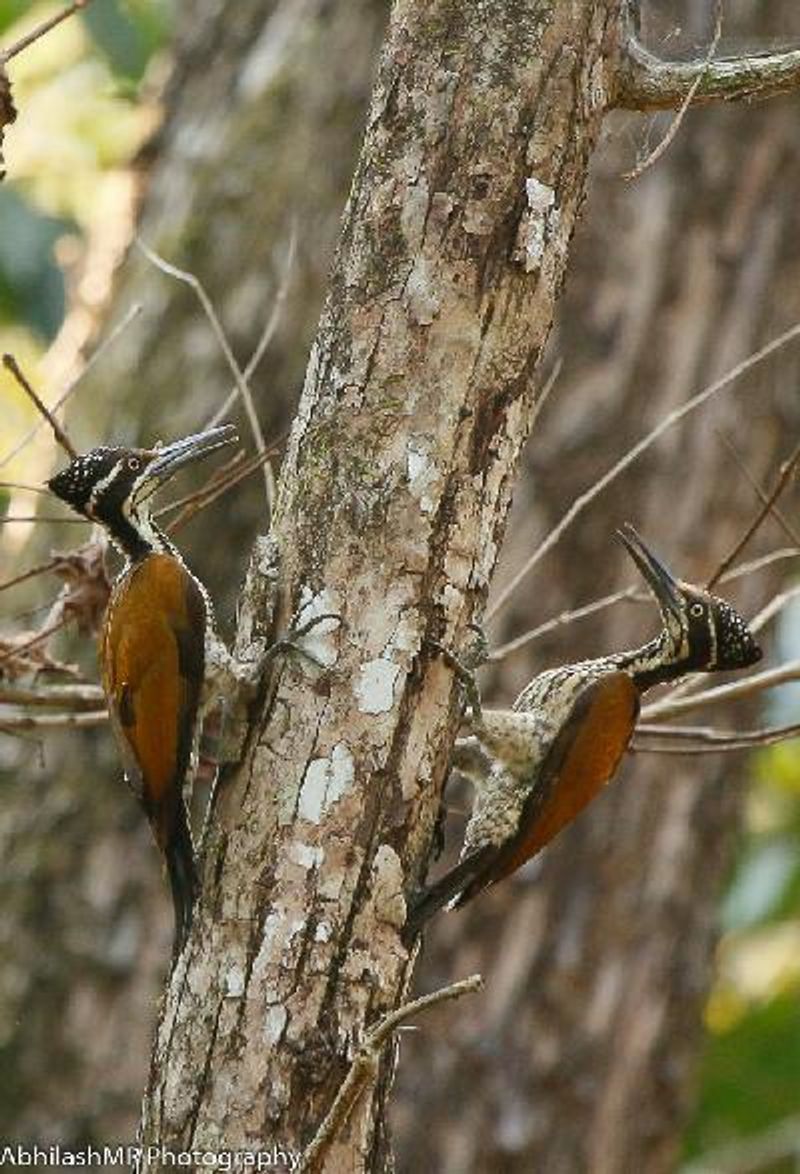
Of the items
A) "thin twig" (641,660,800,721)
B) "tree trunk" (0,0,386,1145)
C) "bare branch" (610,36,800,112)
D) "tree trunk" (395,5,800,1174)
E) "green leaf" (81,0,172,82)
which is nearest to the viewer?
"bare branch" (610,36,800,112)

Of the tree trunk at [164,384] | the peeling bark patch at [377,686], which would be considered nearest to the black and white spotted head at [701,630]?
the peeling bark patch at [377,686]

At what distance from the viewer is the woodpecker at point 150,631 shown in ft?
12.8

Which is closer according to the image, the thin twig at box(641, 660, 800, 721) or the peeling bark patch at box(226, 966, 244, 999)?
the peeling bark patch at box(226, 966, 244, 999)

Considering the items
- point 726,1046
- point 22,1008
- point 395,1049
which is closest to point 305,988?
point 395,1049

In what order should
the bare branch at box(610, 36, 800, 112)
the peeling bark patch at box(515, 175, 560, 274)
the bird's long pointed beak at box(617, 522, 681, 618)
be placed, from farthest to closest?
the bird's long pointed beak at box(617, 522, 681, 618) < the bare branch at box(610, 36, 800, 112) < the peeling bark patch at box(515, 175, 560, 274)

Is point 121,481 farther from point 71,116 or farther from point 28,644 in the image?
point 71,116

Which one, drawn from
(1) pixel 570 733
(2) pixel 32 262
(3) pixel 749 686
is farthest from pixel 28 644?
(2) pixel 32 262

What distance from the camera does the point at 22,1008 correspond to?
637 cm

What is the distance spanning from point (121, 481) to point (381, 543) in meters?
0.96

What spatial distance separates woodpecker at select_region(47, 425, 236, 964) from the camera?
3.91 m

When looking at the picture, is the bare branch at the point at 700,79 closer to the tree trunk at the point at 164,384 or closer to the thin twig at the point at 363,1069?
the thin twig at the point at 363,1069

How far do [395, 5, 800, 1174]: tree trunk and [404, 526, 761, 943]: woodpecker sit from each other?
2216 mm

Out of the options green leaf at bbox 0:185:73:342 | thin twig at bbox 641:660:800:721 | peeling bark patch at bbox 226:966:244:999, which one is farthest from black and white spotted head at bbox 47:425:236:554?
green leaf at bbox 0:185:73:342

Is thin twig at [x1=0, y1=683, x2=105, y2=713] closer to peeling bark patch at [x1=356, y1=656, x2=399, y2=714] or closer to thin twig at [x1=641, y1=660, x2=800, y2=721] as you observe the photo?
peeling bark patch at [x1=356, y1=656, x2=399, y2=714]
